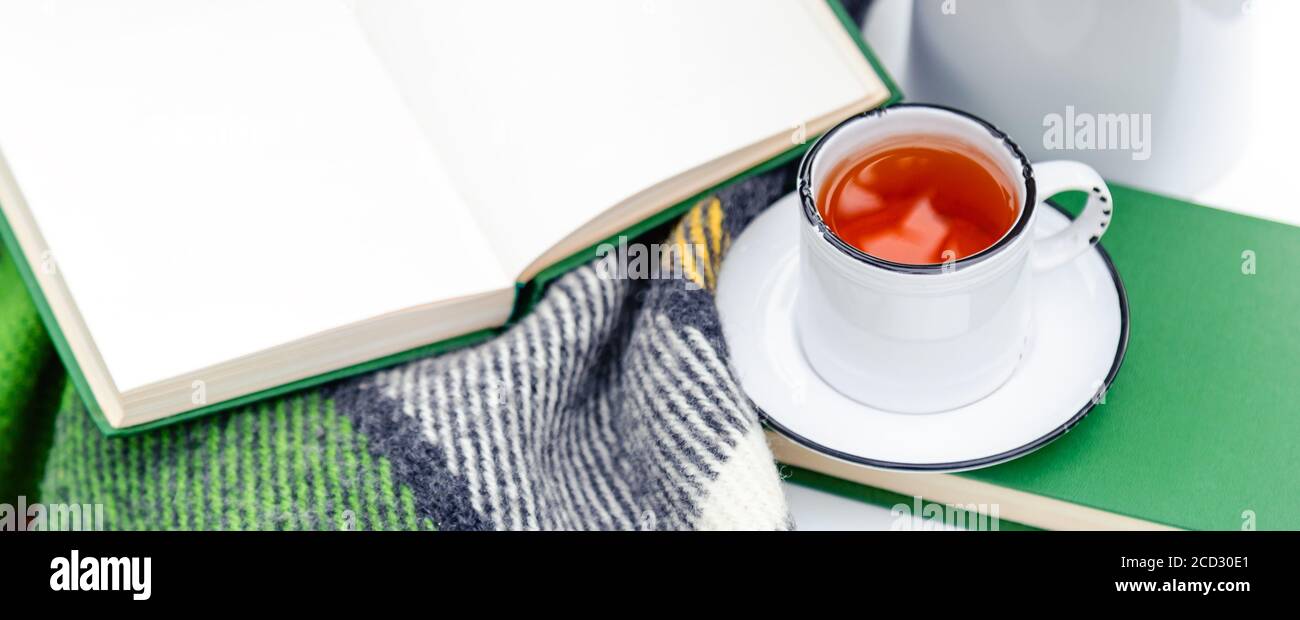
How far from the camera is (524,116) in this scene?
1.78ft

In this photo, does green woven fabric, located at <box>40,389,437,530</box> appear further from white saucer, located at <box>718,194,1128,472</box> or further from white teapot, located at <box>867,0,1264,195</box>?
white teapot, located at <box>867,0,1264,195</box>

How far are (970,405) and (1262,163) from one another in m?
0.21

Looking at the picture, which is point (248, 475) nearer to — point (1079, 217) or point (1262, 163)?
point (1079, 217)

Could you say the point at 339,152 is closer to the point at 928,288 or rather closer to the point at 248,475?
the point at 248,475

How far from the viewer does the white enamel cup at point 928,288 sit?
0.45m

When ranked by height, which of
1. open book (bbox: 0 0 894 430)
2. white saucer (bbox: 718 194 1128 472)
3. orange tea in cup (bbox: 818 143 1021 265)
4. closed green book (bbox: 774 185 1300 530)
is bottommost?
closed green book (bbox: 774 185 1300 530)

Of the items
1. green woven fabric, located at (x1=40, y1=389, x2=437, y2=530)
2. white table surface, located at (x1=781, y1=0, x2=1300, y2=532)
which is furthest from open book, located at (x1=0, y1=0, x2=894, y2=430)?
white table surface, located at (x1=781, y1=0, x2=1300, y2=532)

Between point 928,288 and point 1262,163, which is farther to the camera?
point 1262,163

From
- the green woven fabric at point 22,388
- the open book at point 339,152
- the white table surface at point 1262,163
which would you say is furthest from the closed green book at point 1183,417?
the green woven fabric at point 22,388

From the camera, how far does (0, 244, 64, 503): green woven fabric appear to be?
571 mm

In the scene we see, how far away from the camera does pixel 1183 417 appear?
0.52 meters

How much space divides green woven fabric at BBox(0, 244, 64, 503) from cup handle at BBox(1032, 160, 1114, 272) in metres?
0.44

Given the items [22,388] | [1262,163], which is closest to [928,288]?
[1262,163]

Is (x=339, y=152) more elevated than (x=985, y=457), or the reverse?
(x=339, y=152)
